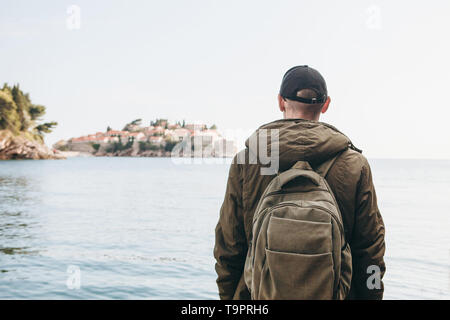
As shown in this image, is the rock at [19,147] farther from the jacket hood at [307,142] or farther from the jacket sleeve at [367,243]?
the jacket sleeve at [367,243]

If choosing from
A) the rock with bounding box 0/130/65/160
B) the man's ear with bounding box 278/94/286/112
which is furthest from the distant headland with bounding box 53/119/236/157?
the man's ear with bounding box 278/94/286/112

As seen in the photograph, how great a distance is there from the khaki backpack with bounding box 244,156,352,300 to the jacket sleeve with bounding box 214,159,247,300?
277 mm

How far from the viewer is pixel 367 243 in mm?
2322

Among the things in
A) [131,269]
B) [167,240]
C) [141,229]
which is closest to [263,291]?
[131,269]

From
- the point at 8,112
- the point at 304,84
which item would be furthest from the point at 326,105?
the point at 8,112

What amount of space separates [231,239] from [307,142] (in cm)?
68

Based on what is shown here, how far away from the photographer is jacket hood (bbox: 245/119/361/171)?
2.16 meters

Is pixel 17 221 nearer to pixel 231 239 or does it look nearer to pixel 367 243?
pixel 231 239

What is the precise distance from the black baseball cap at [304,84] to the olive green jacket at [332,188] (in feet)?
0.50

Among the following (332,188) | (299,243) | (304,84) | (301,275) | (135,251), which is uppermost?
(304,84)

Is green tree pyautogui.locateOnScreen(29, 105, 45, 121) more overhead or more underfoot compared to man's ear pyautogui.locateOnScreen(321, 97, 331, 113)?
more overhead

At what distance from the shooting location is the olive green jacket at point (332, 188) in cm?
219

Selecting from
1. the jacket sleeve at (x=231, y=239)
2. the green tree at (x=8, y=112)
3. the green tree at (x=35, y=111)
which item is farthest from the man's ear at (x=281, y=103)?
the green tree at (x=35, y=111)

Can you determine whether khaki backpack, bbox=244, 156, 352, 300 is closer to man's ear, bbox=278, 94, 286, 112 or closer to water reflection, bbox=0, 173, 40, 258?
man's ear, bbox=278, 94, 286, 112
